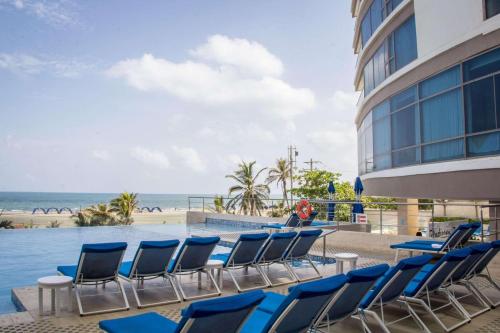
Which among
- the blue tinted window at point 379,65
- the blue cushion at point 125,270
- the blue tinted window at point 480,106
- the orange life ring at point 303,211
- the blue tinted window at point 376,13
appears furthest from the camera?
the blue tinted window at point 376,13

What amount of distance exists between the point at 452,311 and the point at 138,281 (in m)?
4.76

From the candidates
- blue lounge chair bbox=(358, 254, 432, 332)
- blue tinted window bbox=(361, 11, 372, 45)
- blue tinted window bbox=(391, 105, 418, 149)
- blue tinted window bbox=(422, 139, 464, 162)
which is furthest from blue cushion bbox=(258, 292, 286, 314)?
blue tinted window bbox=(361, 11, 372, 45)

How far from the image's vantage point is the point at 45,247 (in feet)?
46.5

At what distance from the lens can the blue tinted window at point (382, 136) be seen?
14344 mm

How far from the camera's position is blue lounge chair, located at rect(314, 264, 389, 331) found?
425 centimetres

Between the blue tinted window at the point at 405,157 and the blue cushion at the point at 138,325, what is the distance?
389 inches

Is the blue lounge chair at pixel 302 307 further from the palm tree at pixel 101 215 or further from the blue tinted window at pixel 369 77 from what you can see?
the palm tree at pixel 101 215

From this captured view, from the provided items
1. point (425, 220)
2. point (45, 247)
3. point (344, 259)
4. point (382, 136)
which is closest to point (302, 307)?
point (344, 259)

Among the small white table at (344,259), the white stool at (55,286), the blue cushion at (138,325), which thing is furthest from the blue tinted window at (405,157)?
the blue cushion at (138,325)

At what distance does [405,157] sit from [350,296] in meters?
9.49

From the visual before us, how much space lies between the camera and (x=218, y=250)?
13.0 meters

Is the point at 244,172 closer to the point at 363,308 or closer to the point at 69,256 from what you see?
the point at 69,256

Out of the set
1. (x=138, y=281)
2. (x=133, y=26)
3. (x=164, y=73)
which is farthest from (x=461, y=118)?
(x=164, y=73)

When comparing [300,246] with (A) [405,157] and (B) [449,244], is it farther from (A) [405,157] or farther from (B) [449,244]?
(A) [405,157]
